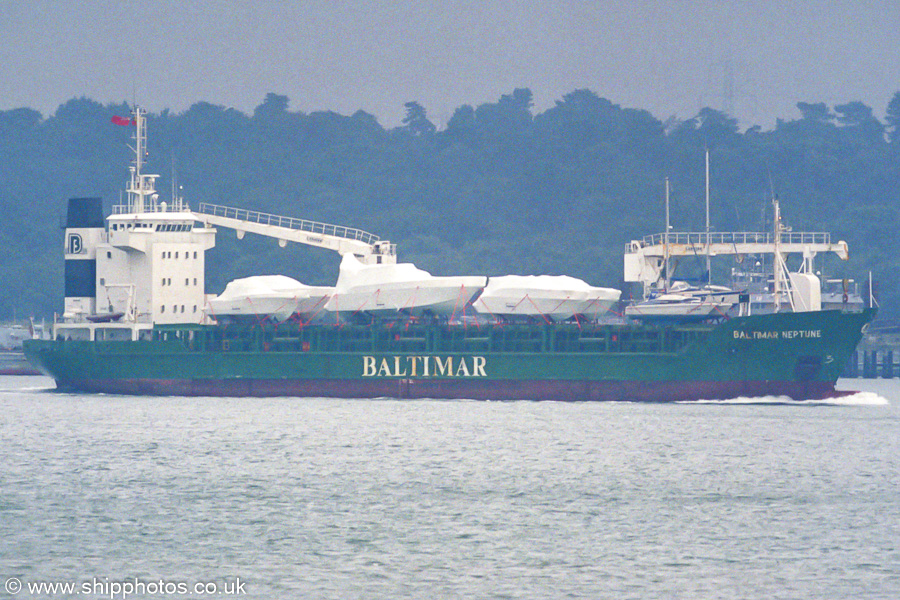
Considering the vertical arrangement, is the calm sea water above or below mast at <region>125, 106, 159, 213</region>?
below

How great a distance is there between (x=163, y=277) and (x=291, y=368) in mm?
8742

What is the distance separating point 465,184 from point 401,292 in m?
87.0

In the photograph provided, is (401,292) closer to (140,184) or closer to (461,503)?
(140,184)

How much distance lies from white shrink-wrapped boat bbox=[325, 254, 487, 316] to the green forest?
2417 inches

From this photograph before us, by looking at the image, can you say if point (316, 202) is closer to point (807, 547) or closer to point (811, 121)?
point (811, 121)

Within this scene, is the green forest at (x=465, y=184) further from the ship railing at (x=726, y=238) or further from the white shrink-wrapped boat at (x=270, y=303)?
the white shrink-wrapped boat at (x=270, y=303)

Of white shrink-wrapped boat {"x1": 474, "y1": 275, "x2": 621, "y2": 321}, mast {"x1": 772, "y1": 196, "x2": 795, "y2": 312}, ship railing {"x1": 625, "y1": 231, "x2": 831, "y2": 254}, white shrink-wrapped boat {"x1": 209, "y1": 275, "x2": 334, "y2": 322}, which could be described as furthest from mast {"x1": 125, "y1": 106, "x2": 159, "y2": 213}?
mast {"x1": 772, "y1": 196, "x2": 795, "y2": 312}

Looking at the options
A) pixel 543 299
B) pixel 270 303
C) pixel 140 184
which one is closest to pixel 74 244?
pixel 140 184

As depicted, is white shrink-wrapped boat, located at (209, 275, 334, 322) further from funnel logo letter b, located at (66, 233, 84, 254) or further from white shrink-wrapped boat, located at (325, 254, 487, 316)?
funnel logo letter b, located at (66, 233, 84, 254)

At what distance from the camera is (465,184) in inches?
5969

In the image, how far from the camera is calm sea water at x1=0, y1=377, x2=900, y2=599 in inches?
1192

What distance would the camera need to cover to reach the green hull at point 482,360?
61.0 m

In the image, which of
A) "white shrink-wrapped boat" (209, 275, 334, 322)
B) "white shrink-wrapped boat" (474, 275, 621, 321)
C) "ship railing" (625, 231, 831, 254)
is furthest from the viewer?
"ship railing" (625, 231, 831, 254)

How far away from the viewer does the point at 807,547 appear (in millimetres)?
32969
